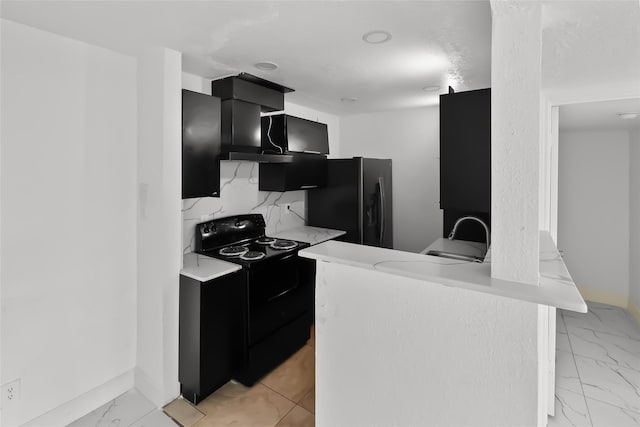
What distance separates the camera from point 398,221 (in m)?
4.07

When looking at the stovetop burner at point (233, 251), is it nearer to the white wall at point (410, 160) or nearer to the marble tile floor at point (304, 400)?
the marble tile floor at point (304, 400)

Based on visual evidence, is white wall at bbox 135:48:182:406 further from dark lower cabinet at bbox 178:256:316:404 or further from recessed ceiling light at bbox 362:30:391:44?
recessed ceiling light at bbox 362:30:391:44

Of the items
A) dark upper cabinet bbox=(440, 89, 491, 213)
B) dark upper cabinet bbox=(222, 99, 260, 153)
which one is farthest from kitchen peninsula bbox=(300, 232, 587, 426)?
dark upper cabinet bbox=(222, 99, 260, 153)

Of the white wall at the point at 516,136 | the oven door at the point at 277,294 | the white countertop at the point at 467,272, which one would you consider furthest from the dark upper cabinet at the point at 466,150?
the oven door at the point at 277,294

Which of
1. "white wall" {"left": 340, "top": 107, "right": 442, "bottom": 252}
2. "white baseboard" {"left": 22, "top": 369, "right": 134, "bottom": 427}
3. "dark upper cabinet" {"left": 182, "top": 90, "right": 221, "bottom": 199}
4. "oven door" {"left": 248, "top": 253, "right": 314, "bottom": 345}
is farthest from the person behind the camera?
"white wall" {"left": 340, "top": 107, "right": 442, "bottom": 252}

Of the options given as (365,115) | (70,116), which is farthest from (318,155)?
(70,116)

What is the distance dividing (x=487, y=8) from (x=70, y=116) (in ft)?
7.40

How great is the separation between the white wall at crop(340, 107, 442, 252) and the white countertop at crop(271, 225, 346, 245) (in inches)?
38.6

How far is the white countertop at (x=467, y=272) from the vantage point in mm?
1002

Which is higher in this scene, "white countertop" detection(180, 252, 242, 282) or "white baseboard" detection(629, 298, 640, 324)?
"white countertop" detection(180, 252, 242, 282)

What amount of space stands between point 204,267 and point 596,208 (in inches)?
168

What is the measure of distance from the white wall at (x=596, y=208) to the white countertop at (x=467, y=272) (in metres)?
2.94

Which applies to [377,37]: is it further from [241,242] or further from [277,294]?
[241,242]

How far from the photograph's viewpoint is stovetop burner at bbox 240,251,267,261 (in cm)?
238
